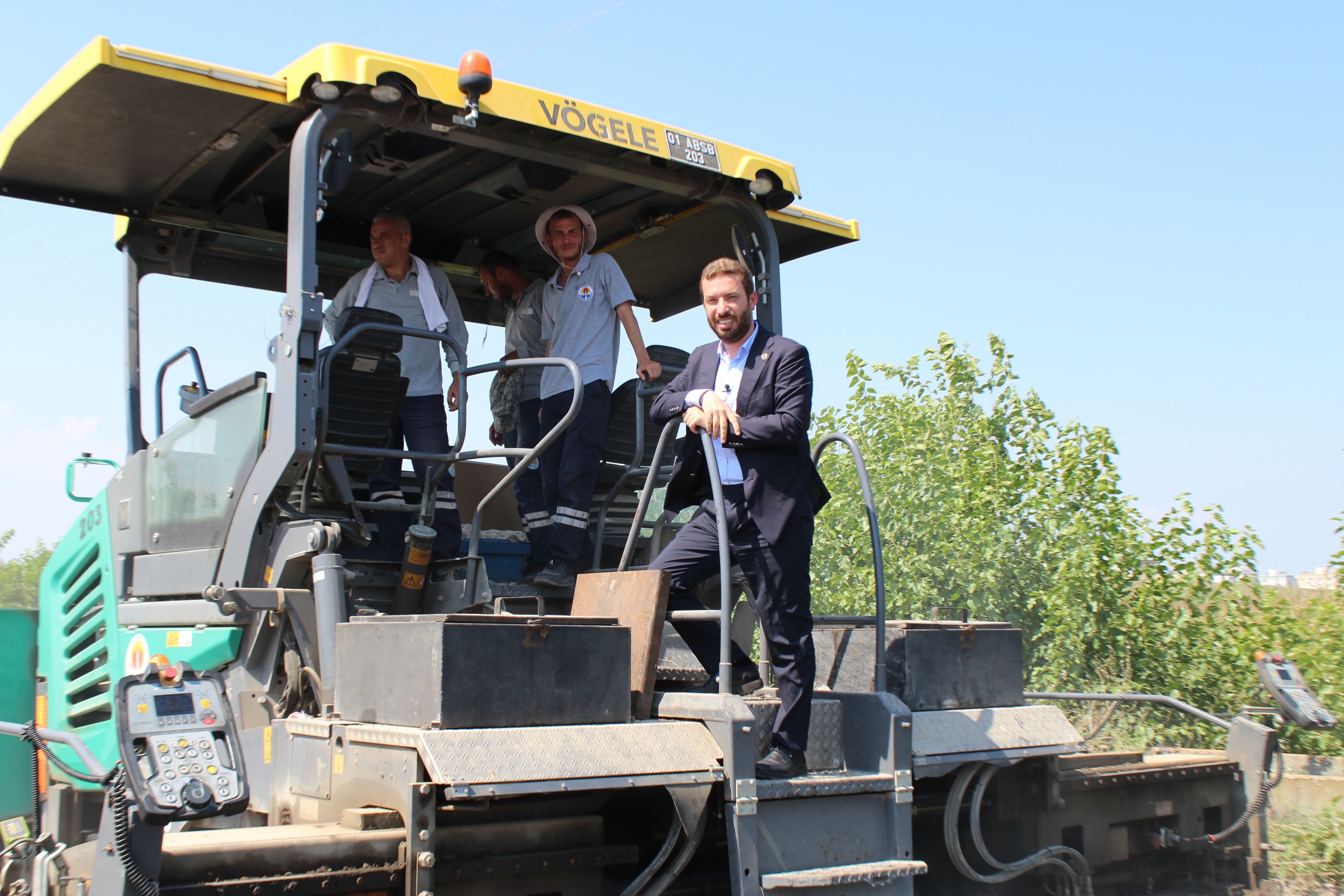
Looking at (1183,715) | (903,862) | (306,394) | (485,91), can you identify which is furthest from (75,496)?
(1183,715)

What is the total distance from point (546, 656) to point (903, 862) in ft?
4.41

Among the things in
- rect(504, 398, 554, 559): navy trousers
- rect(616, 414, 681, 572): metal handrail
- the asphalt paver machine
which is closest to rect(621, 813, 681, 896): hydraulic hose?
the asphalt paver machine

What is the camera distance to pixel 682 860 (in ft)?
11.5

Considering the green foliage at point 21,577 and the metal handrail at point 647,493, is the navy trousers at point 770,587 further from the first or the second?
the green foliage at point 21,577

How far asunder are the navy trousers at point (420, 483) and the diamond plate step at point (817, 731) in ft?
5.34

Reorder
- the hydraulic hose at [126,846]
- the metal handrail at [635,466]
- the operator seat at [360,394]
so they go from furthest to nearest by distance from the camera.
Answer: the metal handrail at [635,466] → the operator seat at [360,394] → the hydraulic hose at [126,846]

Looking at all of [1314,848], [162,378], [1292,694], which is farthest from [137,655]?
[1314,848]

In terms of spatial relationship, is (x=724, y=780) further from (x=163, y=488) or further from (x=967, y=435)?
(x=967, y=435)

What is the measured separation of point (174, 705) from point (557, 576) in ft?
7.55

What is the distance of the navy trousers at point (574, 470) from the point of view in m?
5.21

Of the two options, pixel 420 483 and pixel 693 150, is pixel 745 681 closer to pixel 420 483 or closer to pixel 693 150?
pixel 420 483

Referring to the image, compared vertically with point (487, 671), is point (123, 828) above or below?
below

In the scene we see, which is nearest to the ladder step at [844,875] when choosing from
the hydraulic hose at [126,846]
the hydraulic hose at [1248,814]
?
the hydraulic hose at [126,846]

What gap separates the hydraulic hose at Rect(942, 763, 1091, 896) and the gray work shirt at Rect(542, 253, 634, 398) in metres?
2.34
